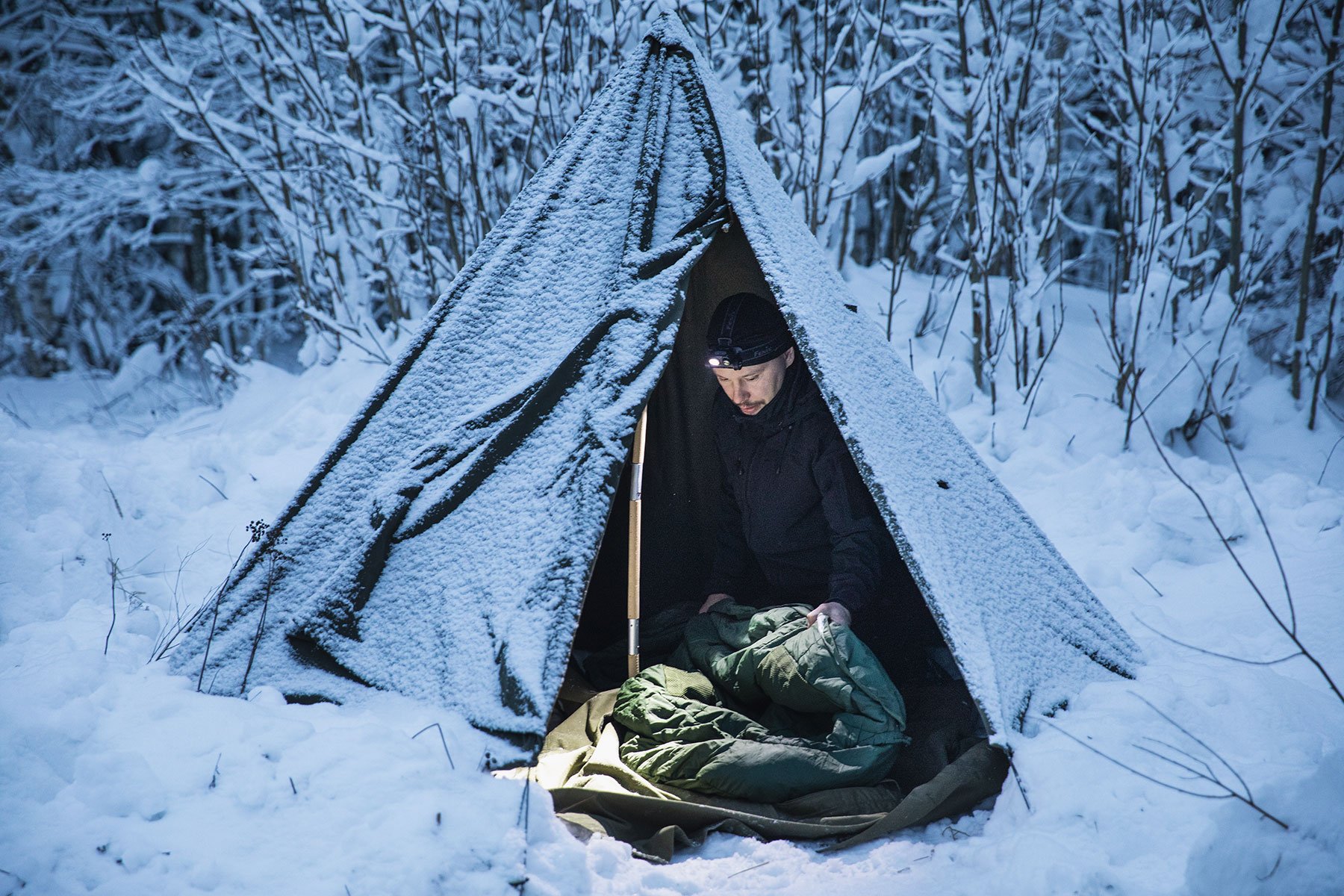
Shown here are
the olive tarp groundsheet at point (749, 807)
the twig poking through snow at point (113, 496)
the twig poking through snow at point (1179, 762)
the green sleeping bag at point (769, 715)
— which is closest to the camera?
the twig poking through snow at point (1179, 762)

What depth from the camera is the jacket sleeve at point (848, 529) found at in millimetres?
2475

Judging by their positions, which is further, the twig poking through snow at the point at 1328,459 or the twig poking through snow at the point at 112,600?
the twig poking through snow at the point at 1328,459

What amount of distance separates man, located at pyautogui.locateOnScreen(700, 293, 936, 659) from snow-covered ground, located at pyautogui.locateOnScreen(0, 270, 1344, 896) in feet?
2.04

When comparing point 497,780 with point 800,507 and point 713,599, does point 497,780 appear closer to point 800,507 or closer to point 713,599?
point 713,599

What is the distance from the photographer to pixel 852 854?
2.03 meters

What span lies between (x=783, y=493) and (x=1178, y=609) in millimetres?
1533

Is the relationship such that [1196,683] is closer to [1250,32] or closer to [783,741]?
[783,741]

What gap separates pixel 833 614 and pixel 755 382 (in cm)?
76

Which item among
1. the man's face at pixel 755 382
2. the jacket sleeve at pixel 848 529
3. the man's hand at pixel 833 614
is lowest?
the man's hand at pixel 833 614

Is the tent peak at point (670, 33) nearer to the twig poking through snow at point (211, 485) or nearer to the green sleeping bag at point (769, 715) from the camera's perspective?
the green sleeping bag at point (769, 715)

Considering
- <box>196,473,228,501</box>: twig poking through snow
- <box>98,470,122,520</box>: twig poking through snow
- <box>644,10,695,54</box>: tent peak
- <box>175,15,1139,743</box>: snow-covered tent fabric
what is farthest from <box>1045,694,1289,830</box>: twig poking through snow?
<box>196,473,228,501</box>: twig poking through snow

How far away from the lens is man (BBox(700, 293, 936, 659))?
2600 millimetres

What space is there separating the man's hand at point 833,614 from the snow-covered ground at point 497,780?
0.55 meters

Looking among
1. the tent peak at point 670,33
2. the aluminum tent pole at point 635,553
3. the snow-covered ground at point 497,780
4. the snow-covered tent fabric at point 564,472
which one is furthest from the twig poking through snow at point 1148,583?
the tent peak at point 670,33
